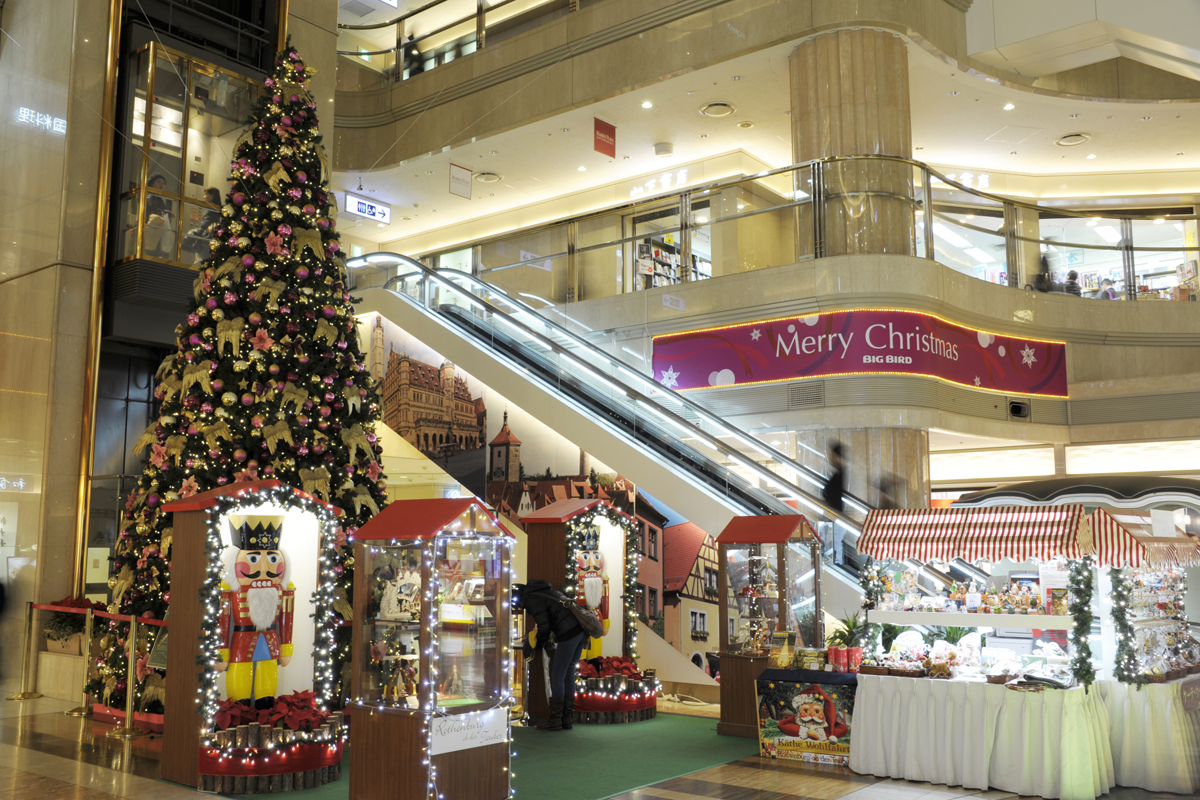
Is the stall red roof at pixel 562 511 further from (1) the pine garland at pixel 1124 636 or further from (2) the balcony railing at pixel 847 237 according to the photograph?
(2) the balcony railing at pixel 847 237

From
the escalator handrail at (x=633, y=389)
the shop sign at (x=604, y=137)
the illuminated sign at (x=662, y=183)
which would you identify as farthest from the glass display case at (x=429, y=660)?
the illuminated sign at (x=662, y=183)

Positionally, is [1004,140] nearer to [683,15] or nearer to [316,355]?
[683,15]

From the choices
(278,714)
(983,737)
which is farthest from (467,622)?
(983,737)

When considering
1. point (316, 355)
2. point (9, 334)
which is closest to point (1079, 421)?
point (316, 355)

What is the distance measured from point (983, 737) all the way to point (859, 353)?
19.4ft

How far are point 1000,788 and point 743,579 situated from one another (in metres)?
2.76

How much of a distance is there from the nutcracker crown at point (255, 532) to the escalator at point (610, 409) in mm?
4614

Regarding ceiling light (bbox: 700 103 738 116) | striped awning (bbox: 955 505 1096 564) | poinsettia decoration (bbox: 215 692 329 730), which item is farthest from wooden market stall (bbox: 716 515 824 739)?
ceiling light (bbox: 700 103 738 116)

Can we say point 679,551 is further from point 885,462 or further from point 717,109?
point 717,109

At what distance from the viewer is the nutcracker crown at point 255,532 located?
672cm

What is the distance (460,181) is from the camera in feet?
48.7

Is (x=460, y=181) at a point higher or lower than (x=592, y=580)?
higher

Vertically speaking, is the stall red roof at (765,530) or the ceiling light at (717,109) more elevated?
the ceiling light at (717,109)

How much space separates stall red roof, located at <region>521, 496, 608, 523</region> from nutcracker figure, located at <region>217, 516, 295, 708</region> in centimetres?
264
